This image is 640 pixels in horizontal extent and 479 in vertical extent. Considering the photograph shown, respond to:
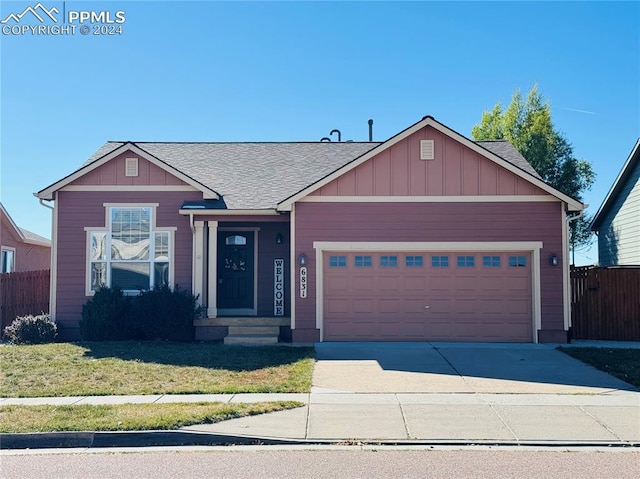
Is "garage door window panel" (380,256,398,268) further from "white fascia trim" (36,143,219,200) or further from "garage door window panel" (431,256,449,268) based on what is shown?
"white fascia trim" (36,143,219,200)

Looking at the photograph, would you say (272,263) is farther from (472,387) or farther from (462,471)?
(462,471)

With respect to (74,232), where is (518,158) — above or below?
above

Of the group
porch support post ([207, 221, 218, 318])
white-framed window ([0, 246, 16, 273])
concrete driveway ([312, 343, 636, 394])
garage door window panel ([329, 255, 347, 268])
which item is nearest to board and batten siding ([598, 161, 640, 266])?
concrete driveway ([312, 343, 636, 394])

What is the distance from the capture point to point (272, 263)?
15.7 meters

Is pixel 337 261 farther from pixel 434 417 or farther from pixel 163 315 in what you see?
pixel 434 417

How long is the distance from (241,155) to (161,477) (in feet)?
45.1

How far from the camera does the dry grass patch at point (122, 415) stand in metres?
6.87

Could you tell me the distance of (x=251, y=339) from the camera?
13.6 meters

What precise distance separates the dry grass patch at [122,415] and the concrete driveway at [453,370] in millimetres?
1738

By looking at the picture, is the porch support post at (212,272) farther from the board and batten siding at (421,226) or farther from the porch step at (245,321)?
the board and batten siding at (421,226)

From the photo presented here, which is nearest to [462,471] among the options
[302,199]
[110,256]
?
[302,199]

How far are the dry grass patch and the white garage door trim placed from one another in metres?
5.75

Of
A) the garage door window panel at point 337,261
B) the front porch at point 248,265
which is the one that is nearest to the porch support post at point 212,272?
the front porch at point 248,265

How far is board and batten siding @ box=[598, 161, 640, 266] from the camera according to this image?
1844cm
